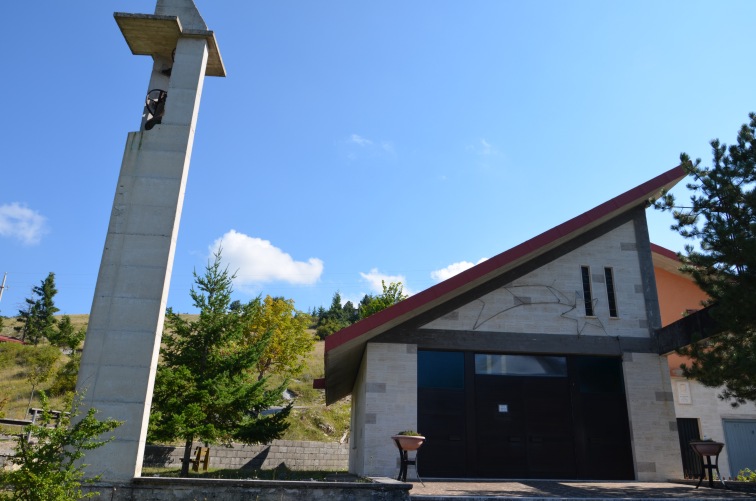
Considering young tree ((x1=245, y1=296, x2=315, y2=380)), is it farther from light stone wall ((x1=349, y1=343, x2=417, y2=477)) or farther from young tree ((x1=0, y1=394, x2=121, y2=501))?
young tree ((x1=0, y1=394, x2=121, y2=501))

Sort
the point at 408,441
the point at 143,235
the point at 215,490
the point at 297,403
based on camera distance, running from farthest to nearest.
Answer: the point at 297,403, the point at 408,441, the point at 143,235, the point at 215,490

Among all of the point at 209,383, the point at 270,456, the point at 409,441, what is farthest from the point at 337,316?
the point at 409,441

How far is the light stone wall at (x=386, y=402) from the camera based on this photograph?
39.2ft

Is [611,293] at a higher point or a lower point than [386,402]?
higher

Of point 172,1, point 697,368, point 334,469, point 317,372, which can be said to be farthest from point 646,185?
point 317,372

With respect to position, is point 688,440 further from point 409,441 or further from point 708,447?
point 409,441

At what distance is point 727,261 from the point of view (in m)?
10.3

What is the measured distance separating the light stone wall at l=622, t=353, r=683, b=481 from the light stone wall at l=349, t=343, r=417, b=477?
5.44 m

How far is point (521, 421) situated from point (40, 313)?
224ft

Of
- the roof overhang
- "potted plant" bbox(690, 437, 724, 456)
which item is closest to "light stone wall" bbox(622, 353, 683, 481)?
"potted plant" bbox(690, 437, 724, 456)

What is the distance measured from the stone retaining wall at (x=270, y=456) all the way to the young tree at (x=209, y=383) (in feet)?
17.3

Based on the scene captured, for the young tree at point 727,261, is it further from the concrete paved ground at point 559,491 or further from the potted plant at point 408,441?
the potted plant at point 408,441

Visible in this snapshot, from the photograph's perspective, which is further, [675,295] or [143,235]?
[675,295]

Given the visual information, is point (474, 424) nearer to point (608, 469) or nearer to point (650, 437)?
point (608, 469)
